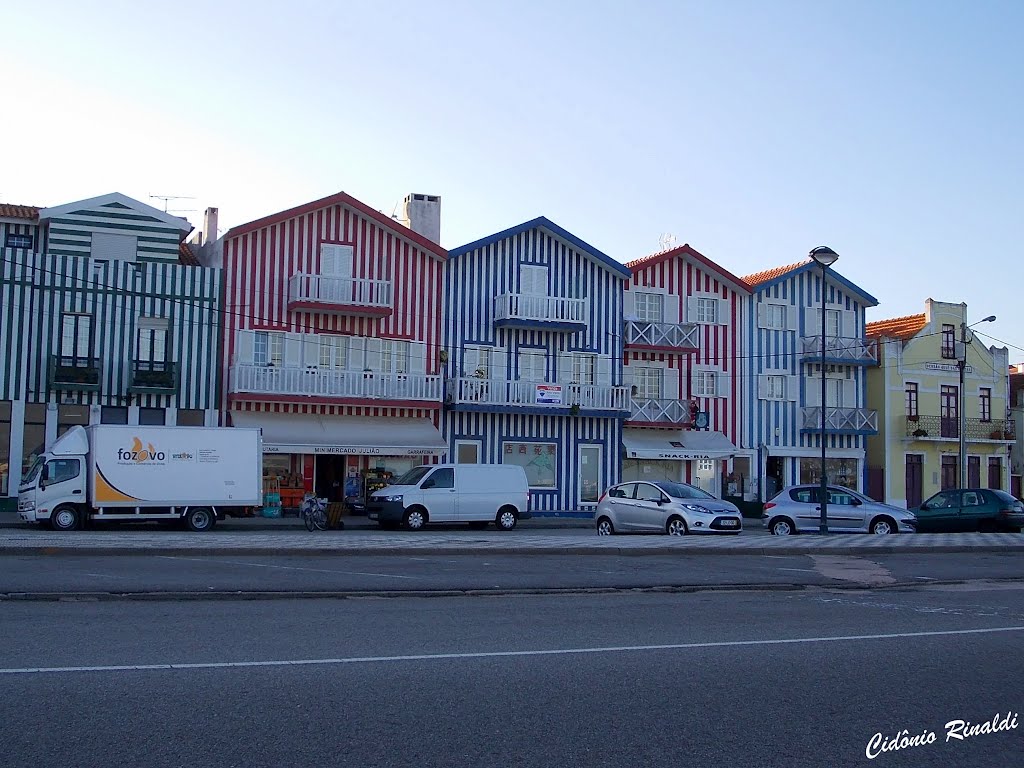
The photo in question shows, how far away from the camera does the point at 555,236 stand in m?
41.2

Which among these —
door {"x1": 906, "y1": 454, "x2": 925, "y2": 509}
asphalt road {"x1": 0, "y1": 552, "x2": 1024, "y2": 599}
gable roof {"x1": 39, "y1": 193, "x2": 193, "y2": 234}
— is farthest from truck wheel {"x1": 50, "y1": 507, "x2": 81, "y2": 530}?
door {"x1": 906, "y1": 454, "x2": 925, "y2": 509}

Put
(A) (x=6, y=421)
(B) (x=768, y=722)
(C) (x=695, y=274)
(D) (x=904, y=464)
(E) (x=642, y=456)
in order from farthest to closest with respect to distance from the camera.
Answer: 1. (D) (x=904, y=464)
2. (C) (x=695, y=274)
3. (E) (x=642, y=456)
4. (A) (x=6, y=421)
5. (B) (x=768, y=722)

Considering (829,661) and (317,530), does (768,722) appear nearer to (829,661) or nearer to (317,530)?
(829,661)

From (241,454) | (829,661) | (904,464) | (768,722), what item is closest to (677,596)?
(829,661)

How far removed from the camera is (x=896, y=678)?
8.77 meters

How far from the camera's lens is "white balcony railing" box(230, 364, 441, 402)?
35.5 metres

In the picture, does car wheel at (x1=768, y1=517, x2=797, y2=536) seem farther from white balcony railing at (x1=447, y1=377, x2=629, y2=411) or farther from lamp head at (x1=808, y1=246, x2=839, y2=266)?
white balcony railing at (x1=447, y1=377, x2=629, y2=411)

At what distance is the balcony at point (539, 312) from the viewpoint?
39.7m

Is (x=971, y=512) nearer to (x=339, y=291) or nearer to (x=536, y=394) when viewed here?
(x=536, y=394)

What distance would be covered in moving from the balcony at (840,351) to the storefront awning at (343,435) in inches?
649

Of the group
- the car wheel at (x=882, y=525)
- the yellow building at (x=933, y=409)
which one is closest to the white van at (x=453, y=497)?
the car wheel at (x=882, y=525)

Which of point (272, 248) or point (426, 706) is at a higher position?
point (272, 248)

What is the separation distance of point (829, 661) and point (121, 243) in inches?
1208

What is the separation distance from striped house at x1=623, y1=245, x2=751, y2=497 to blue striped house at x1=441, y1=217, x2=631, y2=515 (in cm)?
103
